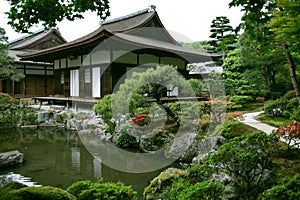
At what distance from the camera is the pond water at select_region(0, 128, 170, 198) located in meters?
5.69

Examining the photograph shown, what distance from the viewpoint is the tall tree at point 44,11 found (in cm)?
251

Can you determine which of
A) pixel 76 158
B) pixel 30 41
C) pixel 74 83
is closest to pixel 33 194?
pixel 76 158

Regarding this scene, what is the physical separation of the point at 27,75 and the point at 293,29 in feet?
73.7

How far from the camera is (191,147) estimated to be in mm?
6914

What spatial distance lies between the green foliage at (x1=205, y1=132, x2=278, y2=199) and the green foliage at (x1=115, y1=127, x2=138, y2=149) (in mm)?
4814

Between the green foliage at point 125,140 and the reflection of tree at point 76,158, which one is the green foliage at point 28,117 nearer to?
the reflection of tree at point 76,158

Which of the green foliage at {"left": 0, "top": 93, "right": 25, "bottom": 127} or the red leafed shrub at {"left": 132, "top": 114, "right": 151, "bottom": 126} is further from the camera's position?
the green foliage at {"left": 0, "top": 93, "right": 25, "bottom": 127}

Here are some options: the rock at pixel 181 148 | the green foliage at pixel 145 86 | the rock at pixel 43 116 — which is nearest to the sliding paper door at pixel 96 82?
the rock at pixel 43 116

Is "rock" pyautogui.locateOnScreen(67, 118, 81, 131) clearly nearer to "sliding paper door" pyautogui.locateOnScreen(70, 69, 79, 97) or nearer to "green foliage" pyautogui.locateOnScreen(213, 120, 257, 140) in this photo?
"sliding paper door" pyautogui.locateOnScreen(70, 69, 79, 97)

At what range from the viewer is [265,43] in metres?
2.64

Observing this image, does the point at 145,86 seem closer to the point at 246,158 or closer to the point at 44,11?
the point at 246,158

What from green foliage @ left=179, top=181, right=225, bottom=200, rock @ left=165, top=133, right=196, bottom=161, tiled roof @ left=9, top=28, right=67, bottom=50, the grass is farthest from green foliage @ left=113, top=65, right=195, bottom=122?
tiled roof @ left=9, top=28, right=67, bottom=50

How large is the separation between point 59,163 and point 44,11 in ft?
17.2

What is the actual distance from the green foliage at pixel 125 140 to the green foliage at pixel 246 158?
481 cm
